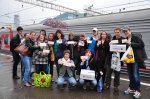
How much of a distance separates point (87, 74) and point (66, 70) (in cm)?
66

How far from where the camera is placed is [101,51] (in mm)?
6410

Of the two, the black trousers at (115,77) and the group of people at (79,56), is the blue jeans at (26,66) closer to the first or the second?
the group of people at (79,56)

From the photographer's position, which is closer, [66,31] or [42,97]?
[42,97]

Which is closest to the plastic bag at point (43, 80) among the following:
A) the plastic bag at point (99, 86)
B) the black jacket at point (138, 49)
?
the plastic bag at point (99, 86)

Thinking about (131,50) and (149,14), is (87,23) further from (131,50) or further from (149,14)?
(131,50)

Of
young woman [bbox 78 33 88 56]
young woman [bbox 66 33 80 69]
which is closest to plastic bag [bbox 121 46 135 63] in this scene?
young woman [bbox 78 33 88 56]

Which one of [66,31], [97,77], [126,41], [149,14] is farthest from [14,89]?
[66,31]

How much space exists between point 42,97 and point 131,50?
7.93 ft

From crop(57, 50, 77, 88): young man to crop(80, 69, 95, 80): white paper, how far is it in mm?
341

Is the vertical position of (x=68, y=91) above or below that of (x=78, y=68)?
below

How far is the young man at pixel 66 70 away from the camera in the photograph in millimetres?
6438

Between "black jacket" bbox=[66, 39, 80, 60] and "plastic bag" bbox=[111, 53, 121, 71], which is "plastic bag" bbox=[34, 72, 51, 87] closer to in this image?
"black jacket" bbox=[66, 39, 80, 60]

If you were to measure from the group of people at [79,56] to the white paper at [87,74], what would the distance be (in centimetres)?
15

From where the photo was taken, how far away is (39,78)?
22.0 feet
